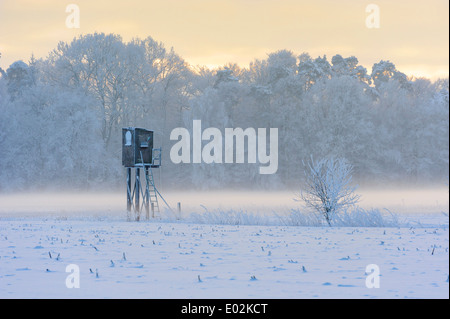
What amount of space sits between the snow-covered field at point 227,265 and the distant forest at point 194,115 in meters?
33.6

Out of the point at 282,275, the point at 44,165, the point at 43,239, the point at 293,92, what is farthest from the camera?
the point at 293,92

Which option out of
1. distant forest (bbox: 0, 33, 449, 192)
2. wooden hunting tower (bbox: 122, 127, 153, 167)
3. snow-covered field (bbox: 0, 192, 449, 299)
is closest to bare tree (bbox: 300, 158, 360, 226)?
snow-covered field (bbox: 0, 192, 449, 299)

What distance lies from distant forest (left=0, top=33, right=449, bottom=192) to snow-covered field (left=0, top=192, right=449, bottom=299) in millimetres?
33623

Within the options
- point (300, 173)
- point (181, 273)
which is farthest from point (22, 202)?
point (181, 273)

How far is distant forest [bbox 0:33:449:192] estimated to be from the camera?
4556 cm

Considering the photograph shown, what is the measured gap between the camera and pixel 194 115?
4753cm

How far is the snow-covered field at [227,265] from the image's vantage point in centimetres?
659

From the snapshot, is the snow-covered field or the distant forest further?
the distant forest

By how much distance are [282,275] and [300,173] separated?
45085mm

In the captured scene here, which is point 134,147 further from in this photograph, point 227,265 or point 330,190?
point 227,265

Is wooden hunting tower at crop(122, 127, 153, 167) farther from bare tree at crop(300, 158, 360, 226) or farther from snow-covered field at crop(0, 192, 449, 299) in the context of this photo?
snow-covered field at crop(0, 192, 449, 299)

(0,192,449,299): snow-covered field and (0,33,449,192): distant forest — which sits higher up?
(0,33,449,192): distant forest
